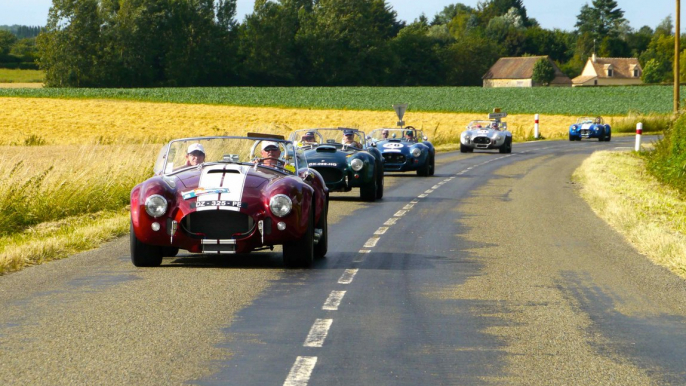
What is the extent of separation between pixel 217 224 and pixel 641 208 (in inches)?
374

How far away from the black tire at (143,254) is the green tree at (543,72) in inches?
6051

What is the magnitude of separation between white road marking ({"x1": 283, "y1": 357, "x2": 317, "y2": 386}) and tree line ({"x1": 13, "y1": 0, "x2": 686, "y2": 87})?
373 ft

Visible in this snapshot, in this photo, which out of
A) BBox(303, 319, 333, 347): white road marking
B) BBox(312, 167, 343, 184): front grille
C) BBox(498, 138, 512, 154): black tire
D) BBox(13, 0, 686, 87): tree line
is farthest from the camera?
BBox(13, 0, 686, 87): tree line

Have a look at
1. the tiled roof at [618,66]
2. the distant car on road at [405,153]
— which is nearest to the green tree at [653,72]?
the tiled roof at [618,66]

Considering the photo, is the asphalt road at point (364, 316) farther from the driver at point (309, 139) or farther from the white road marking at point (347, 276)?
the driver at point (309, 139)

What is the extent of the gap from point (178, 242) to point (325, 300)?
2.16 meters

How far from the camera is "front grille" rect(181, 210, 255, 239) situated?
393 inches

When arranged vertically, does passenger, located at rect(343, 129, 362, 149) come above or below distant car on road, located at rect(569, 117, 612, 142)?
above

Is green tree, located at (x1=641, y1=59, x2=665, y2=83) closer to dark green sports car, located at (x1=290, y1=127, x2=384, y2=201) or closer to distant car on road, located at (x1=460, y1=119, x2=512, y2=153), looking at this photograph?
distant car on road, located at (x1=460, y1=119, x2=512, y2=153)

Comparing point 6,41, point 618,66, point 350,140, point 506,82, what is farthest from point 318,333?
point 618,66

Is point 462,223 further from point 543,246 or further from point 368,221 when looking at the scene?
point 543,246

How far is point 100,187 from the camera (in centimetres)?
1792

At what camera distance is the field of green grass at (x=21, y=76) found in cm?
12950

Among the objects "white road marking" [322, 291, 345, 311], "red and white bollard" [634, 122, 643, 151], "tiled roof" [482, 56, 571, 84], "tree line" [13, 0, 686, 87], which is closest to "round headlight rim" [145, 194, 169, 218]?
"white road marking" [322, 291, 345, 311]
